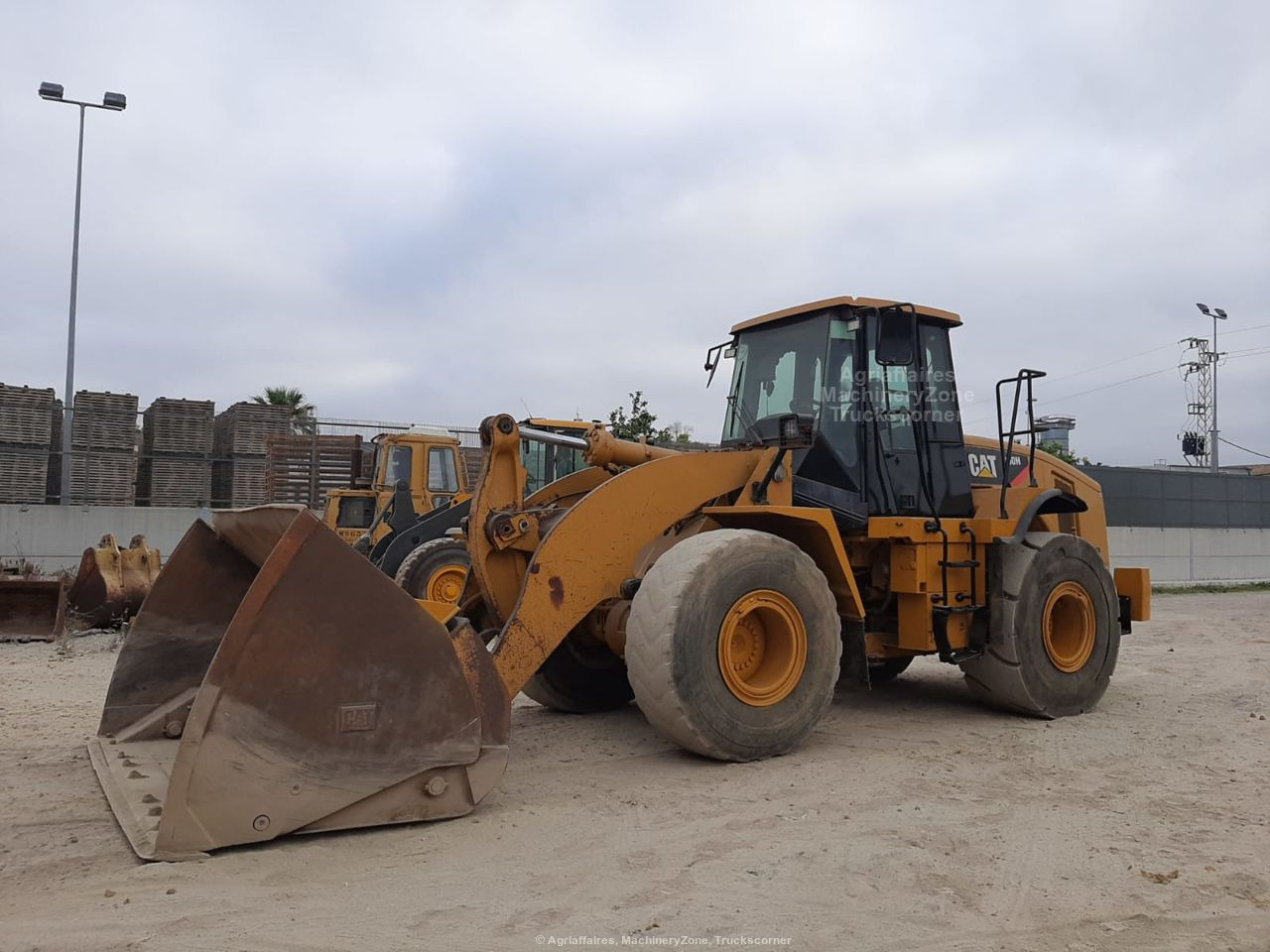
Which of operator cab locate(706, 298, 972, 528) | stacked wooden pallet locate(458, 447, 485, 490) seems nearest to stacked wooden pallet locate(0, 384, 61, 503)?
stacked wooden pallet locate(458, 447, 485, 490)

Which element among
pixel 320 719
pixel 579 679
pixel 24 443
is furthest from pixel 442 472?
pixel 320 719

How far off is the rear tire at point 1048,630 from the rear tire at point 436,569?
5.88 m

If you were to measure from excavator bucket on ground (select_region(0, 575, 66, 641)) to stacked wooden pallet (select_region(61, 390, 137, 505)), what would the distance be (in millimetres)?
8376

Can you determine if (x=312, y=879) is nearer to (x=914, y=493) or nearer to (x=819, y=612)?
(x=819, y=612)

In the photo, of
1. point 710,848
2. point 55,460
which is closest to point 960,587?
point 710,848

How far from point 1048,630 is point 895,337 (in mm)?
2307

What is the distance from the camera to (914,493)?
711 centimetres

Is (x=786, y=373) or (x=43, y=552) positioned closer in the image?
(x=786, y=373)

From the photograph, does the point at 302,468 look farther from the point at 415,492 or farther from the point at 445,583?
the point at 445,583

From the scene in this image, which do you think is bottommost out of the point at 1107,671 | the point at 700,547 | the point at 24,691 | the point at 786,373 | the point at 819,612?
the point at 24,691

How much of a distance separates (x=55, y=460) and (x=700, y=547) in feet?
55.8

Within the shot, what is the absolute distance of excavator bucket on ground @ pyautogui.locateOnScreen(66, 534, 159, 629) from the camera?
1122cm

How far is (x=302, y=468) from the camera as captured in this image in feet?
65.7

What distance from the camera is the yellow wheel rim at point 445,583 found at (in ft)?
36.2
